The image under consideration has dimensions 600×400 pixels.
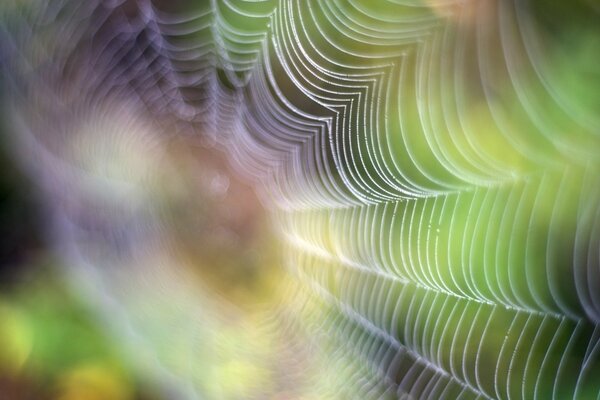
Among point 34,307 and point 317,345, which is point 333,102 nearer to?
point 317,345

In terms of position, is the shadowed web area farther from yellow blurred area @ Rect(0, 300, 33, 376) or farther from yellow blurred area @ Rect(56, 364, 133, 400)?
yellow blurred area @ Rect(0, 300, 33, 376)

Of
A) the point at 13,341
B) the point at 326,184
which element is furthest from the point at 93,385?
the point at 326,184

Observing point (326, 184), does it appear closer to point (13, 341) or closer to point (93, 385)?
point (93, 385)

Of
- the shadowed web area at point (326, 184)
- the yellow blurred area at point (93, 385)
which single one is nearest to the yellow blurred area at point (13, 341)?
the yellow blurred area at point (93, 385)

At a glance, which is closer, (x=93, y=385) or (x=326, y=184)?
(x=326, y=184)

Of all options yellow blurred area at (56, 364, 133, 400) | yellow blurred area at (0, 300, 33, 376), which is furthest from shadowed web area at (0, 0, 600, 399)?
yellow blurred area at (0, 300, 33, 376)

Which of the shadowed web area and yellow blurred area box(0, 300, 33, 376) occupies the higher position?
the shadowed web area

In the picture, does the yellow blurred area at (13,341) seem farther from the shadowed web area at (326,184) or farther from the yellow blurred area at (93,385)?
the shadowed web area at (326,184)

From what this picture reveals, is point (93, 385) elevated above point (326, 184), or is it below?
below

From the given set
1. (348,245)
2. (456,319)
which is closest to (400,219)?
(456,319)
